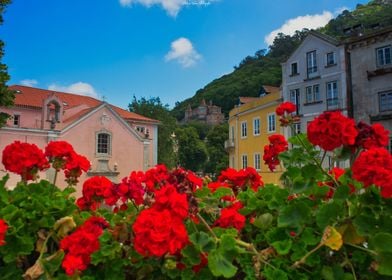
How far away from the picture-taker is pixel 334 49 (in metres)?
25.6

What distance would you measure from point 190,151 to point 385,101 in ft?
125

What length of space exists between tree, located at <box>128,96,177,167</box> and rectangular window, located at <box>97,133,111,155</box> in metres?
12.2

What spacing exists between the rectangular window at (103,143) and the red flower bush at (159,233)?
26.9 m

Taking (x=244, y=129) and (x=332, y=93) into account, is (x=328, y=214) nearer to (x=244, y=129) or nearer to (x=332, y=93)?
(x=332, y=93)

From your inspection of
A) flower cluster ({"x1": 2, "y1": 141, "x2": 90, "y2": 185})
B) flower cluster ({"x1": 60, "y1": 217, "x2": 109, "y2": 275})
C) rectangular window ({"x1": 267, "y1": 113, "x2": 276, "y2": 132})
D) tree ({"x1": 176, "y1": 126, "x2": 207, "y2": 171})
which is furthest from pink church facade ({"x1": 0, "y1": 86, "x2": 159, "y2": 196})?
tree ({"x1": 176, "y1": 126, "x2": 207, "y2": 171})

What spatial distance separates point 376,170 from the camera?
63.2 inches

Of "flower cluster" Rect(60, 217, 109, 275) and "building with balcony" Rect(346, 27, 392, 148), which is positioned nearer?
"flower cluster" Rect(60, 217, 109, 275)

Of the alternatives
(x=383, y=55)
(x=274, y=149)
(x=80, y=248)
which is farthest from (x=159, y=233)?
(x=383, y=55)

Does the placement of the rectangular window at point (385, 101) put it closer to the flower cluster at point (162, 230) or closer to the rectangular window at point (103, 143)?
the rectangular window at point (103, 143)

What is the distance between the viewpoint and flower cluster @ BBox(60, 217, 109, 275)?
1.74 meters

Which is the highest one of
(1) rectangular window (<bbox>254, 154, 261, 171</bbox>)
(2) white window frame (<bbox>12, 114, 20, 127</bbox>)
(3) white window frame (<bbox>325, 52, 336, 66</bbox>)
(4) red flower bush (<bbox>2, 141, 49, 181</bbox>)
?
(3) white window frame (<bbox>325, 52, 336, 66</bbox>)

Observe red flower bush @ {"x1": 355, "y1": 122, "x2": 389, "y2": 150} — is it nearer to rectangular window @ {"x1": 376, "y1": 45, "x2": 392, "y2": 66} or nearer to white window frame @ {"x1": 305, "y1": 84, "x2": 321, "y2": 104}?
rectangular window @ {"x1": 376, "y1": 45, "x2": 392, "y2": 66}

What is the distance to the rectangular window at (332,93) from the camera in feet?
82.0

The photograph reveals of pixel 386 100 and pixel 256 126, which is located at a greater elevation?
pixel 386 100
